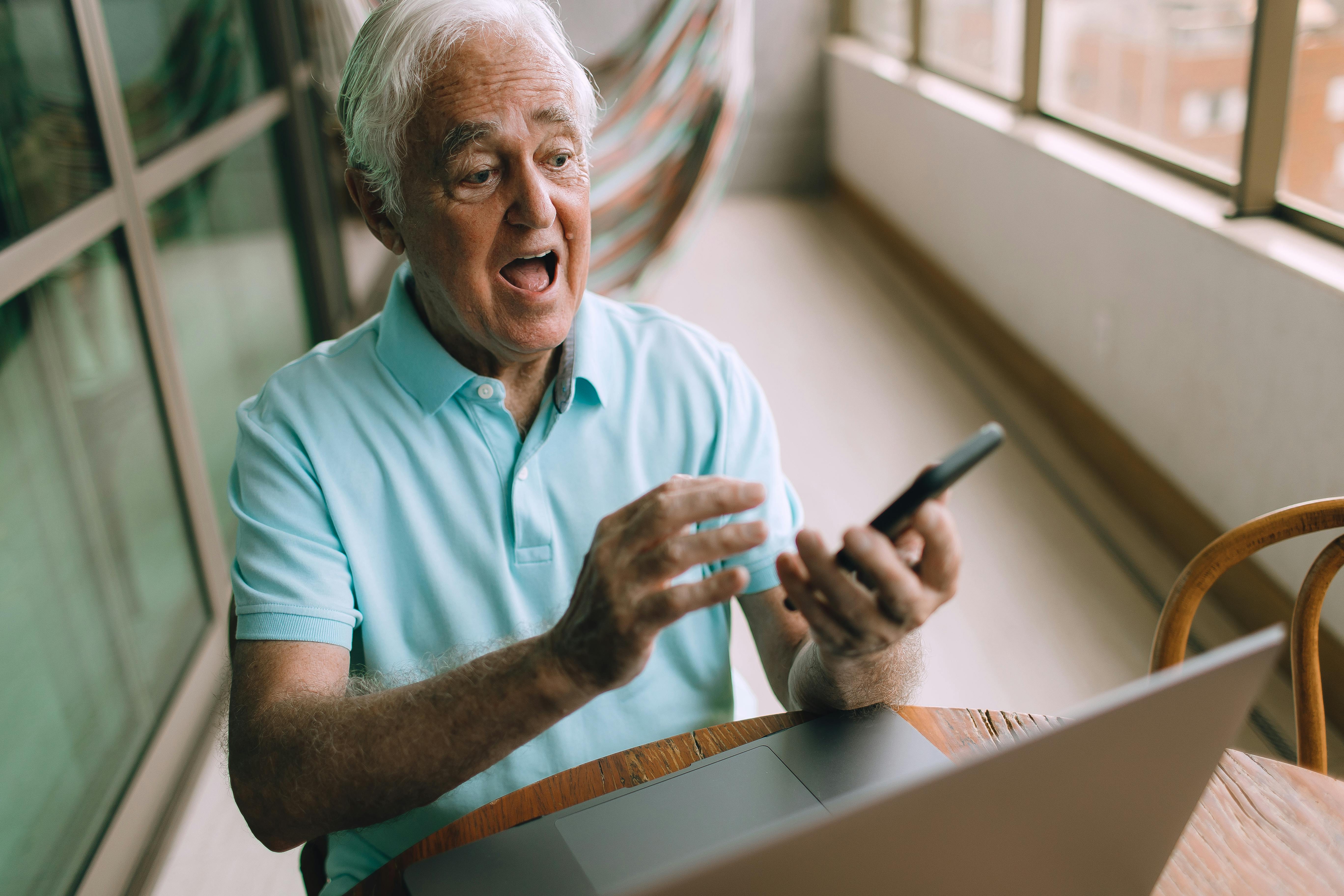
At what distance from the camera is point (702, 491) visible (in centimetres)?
74

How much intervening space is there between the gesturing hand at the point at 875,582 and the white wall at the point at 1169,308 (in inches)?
64.2

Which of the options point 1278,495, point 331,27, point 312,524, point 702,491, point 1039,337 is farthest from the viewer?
point 1039,337

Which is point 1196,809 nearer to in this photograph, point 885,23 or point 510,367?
point 510,367

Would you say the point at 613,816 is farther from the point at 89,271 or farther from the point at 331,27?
the point at 331,27

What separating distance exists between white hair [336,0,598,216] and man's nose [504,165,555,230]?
91 millimetres

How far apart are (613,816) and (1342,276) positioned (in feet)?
6.19

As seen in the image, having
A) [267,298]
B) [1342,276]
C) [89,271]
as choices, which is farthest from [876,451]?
[89,271]

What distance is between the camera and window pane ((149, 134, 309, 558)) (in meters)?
2.59

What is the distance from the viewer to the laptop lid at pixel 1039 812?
44 centimetres

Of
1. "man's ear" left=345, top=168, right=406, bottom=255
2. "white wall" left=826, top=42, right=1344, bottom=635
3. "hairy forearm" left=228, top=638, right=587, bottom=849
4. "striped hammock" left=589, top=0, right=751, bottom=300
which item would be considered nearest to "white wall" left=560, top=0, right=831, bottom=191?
"white wall" left=826, top=42, right=1344, bottom=635

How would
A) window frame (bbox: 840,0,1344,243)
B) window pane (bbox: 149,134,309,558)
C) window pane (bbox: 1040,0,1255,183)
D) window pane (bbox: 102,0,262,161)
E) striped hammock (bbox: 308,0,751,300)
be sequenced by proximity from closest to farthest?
1. window frame (bbox: 840,0,1344,243)
2. window pane (bbox: 102,0,262,161)
3. window pane (bbox: 149,134,309,558)
4. window pane (bbox: 1040,0,1255,183)
5. striped hammock (bbox: 308,0,751,300)

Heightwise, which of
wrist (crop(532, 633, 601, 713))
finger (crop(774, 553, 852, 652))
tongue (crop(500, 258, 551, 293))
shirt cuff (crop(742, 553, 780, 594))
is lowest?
shirt cuff (crop(742, 553, 780, 594))

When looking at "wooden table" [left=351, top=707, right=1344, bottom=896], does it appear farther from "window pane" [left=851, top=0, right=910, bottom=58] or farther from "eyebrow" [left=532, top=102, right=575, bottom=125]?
"window pane" [left=851, top=0, right=910, bottom=58]

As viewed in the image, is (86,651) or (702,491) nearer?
(702,491)
